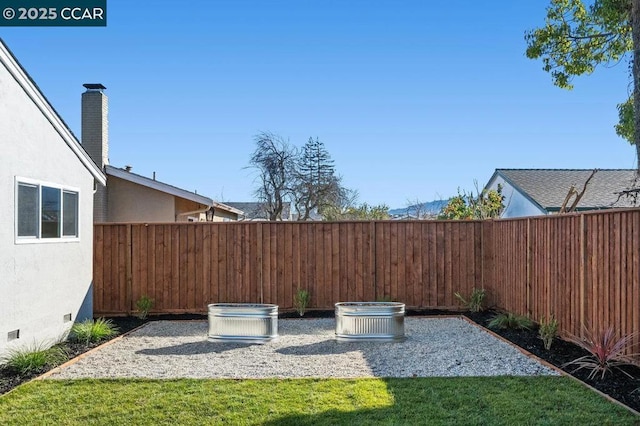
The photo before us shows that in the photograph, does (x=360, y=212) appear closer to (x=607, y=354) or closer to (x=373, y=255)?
(x=373, y=255)

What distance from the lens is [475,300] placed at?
10562 millimetres

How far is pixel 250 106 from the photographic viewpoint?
748 inches

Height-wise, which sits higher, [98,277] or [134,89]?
[134,89]

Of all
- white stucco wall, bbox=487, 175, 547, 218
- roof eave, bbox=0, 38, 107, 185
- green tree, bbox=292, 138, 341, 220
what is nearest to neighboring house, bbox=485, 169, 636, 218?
white stucco wall, bbox=487, 175, 547, 218

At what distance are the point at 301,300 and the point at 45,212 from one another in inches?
188

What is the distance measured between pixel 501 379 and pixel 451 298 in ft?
16.8

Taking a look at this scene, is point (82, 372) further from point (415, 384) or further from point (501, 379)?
point (501, 379)

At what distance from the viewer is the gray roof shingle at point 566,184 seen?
1814cm

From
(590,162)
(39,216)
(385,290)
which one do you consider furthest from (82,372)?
(590,162)

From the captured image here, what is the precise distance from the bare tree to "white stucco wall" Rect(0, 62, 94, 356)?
1329 centimetres

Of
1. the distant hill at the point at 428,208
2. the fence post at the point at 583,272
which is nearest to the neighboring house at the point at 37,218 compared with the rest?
the fence post at the point at 583,272

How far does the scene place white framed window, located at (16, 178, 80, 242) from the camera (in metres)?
7.11

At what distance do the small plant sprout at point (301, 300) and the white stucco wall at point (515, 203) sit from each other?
1066cm

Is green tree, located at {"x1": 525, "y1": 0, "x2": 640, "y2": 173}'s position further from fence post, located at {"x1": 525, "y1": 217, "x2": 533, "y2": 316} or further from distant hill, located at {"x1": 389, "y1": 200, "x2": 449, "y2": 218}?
distant hill, located at {"x1": 389, "y1": 200, "x2": 449, "y2": 218}
